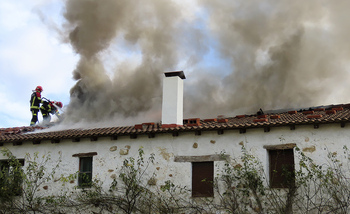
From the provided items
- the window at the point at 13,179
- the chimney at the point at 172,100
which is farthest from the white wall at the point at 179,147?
the chimney at the point at 172,100

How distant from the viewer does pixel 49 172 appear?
14.5 metres

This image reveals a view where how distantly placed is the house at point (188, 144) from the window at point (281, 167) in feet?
0.09

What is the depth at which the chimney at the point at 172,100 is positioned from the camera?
561 inches

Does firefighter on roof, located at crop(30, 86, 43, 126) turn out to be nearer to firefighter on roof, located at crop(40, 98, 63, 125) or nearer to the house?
firefighter on roof, located at crop(40, 98, 63, 125)

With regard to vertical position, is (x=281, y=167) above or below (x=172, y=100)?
below

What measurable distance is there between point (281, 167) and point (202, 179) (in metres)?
2.35

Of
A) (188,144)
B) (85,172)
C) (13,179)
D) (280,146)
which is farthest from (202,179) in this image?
(13,179)

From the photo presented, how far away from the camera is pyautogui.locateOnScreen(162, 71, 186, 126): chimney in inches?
561

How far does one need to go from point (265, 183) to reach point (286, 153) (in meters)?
1.04

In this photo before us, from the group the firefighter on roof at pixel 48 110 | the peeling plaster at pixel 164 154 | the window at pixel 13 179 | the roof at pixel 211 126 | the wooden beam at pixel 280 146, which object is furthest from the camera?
the firefighter on roof at pixel 48 110

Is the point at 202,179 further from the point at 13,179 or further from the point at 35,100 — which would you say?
the point at 35,100

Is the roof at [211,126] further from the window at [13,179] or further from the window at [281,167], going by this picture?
the window at [13,179]

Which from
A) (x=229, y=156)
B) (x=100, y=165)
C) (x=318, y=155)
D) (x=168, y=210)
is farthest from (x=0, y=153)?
(x=318, y=155)

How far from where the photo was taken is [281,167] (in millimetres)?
11984
